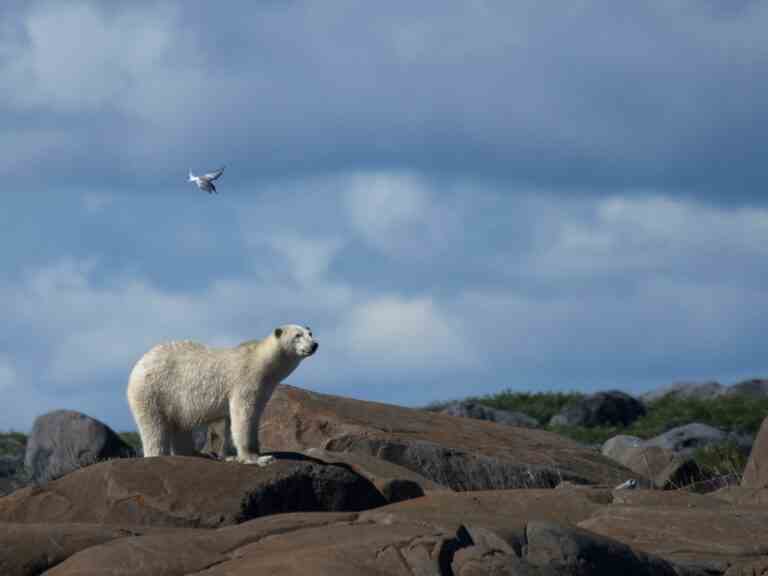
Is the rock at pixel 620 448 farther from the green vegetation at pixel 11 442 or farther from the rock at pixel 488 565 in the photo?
the green vegetation at pixel 11 442

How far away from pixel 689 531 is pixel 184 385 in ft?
20.6

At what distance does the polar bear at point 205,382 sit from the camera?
17.4 metres

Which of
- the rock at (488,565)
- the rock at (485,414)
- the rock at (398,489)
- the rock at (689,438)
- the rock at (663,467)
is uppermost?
the rock at (485,414)

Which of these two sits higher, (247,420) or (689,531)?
(247,420)

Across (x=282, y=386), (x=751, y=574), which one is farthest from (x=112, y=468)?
(x=282, y=386)

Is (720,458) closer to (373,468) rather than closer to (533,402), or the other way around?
(373,468)

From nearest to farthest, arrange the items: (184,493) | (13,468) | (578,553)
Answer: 1. (578,553)
2. (184,493)
3. (13,468)

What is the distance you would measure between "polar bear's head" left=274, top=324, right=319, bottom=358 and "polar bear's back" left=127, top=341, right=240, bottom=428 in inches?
23.9

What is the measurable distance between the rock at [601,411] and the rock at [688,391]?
4.66 metres

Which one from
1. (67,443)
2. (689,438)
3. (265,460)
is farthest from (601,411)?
(265,460)

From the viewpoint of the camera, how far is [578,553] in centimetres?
1259

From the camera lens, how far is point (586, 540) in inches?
504

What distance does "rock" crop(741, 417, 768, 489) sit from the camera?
2086 cm

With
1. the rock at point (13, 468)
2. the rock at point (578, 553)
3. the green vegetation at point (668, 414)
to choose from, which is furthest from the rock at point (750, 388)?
the rock at point (578, 553)
